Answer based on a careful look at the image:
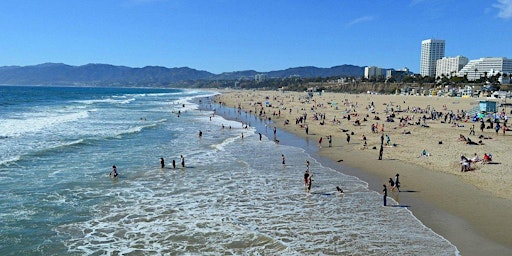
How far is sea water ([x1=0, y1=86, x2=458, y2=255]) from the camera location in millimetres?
11383

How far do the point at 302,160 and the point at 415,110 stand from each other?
3566cm

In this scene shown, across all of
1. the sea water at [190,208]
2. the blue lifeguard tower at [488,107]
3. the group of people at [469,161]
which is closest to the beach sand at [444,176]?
the group of people at [469,161]

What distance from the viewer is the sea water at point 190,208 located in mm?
11383

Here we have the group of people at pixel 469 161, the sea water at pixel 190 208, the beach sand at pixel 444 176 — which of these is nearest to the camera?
the sea water at pixel 190 208

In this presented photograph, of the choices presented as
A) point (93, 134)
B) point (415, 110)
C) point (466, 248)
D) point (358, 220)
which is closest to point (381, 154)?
point (358, 220)

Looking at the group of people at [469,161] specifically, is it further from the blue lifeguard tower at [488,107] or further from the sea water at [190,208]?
the blue lifeguard tower at [488,107]

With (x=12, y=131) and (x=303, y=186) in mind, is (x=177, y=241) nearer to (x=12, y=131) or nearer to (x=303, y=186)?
(x=303, y=186)

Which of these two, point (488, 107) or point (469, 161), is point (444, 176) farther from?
point (488, 107)

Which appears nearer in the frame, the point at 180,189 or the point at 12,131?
the point at 180,189

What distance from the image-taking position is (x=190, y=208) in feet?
48.0

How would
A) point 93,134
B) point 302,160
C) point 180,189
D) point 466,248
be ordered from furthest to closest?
1. point 93,134
2. point 302,160
3. point 180,189
4. point 466,248

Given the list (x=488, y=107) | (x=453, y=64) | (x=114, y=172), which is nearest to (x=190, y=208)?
→ (x=114, y=172)

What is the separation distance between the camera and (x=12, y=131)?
33.6 metres

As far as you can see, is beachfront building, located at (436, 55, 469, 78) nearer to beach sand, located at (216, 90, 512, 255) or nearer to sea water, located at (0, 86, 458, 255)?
beach sand, located at (216, 90, 512, 255)
